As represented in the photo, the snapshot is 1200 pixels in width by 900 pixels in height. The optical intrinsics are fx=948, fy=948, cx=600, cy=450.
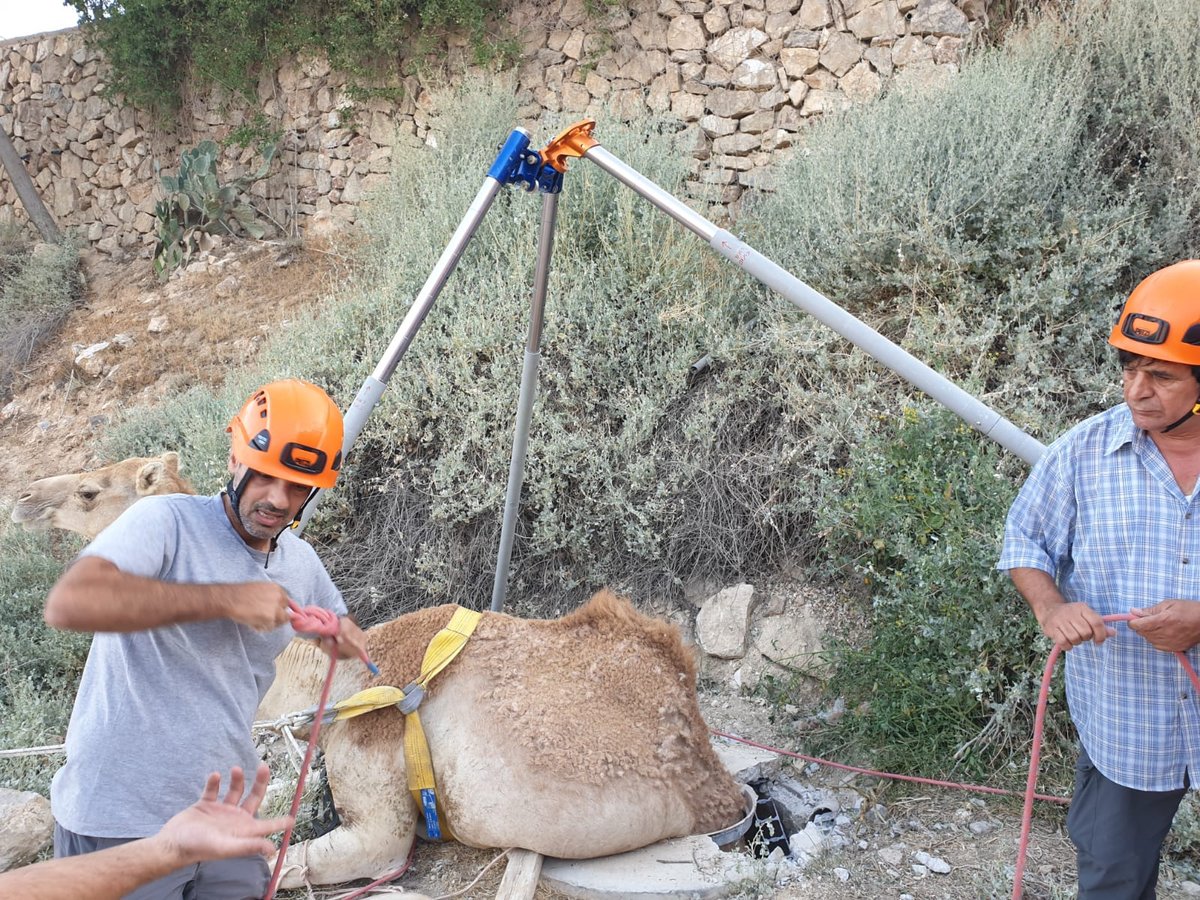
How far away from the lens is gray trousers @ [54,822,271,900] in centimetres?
207

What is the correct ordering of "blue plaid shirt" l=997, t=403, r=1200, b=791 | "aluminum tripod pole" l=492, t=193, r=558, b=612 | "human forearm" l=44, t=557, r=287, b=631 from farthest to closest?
"aluminum tripod pole" l=492, t=193, r=558, b=612, "blue plaid shirt" l=997, t=403, r=1200, b=791, "human forearm" l=44, t=557, r=287, b=631

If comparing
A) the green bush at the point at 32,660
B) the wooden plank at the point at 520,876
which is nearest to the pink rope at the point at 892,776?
the wooden plank at the point at 520,876

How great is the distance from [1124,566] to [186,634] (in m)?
2.18

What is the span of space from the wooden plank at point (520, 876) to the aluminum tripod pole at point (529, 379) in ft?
3.79

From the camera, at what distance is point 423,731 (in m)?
3.12

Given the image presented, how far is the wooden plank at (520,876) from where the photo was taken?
3.00 meters

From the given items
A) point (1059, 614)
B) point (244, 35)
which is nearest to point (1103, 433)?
point (1059, 614)

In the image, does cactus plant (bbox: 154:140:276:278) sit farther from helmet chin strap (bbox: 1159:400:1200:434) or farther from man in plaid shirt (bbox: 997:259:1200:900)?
helmet chin strap (bbox: 1159:400:1200:434)

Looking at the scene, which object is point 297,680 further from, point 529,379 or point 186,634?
point 529,379

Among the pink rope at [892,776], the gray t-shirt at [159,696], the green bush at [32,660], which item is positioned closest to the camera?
the gray t-shirt at [159,696]

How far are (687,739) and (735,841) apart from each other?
0.46 meters

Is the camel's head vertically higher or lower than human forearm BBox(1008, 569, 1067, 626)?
lower

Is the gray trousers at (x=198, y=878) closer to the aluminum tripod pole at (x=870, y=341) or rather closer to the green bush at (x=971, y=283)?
the aluminum tripod pole at (x=870, y=341)

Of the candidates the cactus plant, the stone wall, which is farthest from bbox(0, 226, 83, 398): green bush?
the cactus plant
